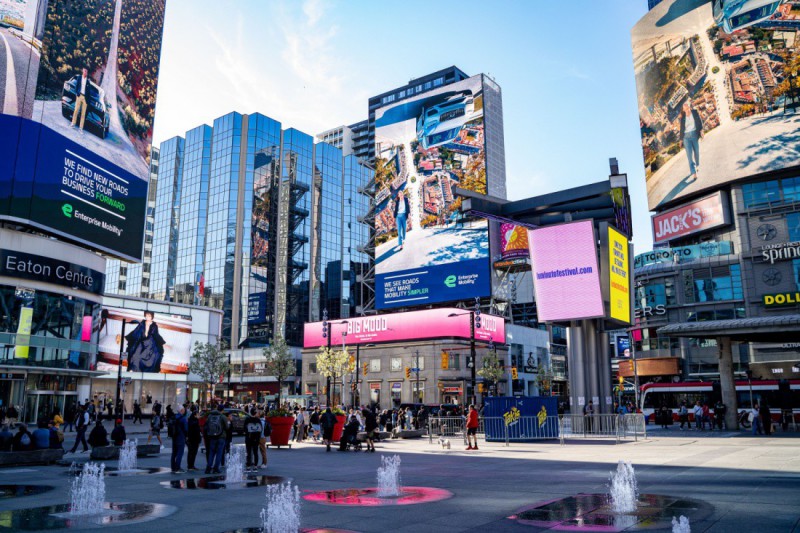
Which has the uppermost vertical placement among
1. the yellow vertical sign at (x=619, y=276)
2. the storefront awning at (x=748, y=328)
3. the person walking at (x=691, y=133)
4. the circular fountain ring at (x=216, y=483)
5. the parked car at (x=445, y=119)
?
the parked car at (x=445, y=119)

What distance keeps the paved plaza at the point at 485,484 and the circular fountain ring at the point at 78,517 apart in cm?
42

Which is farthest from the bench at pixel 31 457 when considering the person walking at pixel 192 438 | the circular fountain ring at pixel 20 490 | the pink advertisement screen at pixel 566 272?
the pink advertisement screen at pixel 566 272

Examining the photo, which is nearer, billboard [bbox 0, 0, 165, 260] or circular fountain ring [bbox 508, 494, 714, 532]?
circular fountain ring [bbox 508, 494, 714, 532]

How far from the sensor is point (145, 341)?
6381 centimetres

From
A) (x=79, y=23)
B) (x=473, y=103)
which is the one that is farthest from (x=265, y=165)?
(x=79, y=23)

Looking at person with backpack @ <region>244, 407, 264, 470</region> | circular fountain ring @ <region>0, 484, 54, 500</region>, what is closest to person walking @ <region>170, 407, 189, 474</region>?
person with backpack @ <region>244, 407, 264, 470</region>

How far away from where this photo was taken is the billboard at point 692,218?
223 ft

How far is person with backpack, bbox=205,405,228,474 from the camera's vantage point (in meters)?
17.2

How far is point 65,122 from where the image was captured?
43375 millimetres

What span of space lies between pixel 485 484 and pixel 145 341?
57426 mm

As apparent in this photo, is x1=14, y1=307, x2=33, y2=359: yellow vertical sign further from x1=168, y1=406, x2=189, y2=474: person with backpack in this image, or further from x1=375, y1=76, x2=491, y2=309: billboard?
x1=375, y1=76, x2=491, y2=309: billboard

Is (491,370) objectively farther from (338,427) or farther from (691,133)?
(691,133)

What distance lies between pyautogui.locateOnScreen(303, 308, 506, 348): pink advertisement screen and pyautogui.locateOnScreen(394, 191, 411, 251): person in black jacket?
505 inches

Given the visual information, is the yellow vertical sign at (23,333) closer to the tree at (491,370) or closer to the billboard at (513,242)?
the tree at (491,370)
